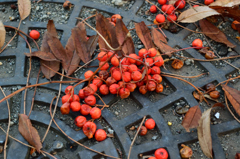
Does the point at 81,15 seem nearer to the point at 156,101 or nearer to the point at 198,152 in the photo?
the point at 156,101

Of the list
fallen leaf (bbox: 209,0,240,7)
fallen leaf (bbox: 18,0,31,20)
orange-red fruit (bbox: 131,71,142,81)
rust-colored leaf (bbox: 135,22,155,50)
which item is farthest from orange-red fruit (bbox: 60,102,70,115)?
fallen leaf (bbox: 209,0,240,7)

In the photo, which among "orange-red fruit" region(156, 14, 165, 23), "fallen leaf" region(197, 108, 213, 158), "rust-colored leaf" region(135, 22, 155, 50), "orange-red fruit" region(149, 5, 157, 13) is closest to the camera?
"fallen leaf" region(197, 108, 213, 158)

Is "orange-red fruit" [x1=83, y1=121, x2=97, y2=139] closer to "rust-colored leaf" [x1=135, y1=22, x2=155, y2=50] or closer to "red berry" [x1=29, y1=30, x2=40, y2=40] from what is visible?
"rust-colored leaf" [x1=135, y1=22, x2=155, y2=50]

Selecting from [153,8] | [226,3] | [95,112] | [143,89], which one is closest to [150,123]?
[143,89]

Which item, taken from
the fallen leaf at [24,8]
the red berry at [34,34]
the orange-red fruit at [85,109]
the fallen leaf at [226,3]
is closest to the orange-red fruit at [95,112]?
the orange-red fruit at [85,109]

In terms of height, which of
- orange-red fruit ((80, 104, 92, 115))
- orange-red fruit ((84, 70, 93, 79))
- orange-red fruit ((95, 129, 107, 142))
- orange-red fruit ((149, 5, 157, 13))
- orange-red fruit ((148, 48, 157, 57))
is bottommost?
orange-red fruit ((95, 129, 107, 142))

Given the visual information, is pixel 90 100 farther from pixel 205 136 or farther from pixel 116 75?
pixel 205 136
